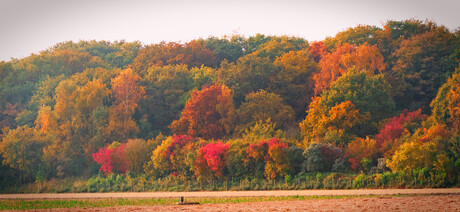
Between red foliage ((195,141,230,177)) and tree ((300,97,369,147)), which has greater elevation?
tree ((300,97,369,147))

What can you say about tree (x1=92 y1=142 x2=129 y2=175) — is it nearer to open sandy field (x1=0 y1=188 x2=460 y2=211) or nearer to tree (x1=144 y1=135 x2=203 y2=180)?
tree (x1=144 y1=135 x2=203 y2=180)

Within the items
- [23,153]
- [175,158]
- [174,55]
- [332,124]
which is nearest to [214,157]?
[175,158]

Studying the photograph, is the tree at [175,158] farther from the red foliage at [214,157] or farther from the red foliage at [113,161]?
the red foliage at [113,161]

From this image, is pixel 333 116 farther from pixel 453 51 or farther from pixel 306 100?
pixel 453 51

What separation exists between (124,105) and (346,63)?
21074mm

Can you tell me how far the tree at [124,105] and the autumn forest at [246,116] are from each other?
125mm

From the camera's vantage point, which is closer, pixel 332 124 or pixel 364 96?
pixel 332 124

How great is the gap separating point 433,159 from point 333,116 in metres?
10.6

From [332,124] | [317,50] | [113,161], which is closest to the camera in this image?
[332,124]

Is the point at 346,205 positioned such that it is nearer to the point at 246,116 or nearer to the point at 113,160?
the point at 246,116

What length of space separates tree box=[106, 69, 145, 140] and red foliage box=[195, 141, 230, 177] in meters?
12.2

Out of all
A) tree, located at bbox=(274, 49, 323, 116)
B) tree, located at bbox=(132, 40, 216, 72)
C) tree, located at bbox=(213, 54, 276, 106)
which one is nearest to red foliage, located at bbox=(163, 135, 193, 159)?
tree, located at bbox=(213, 54, 276, 106)

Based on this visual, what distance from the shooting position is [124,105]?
54625mm

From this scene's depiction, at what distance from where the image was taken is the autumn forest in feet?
132
